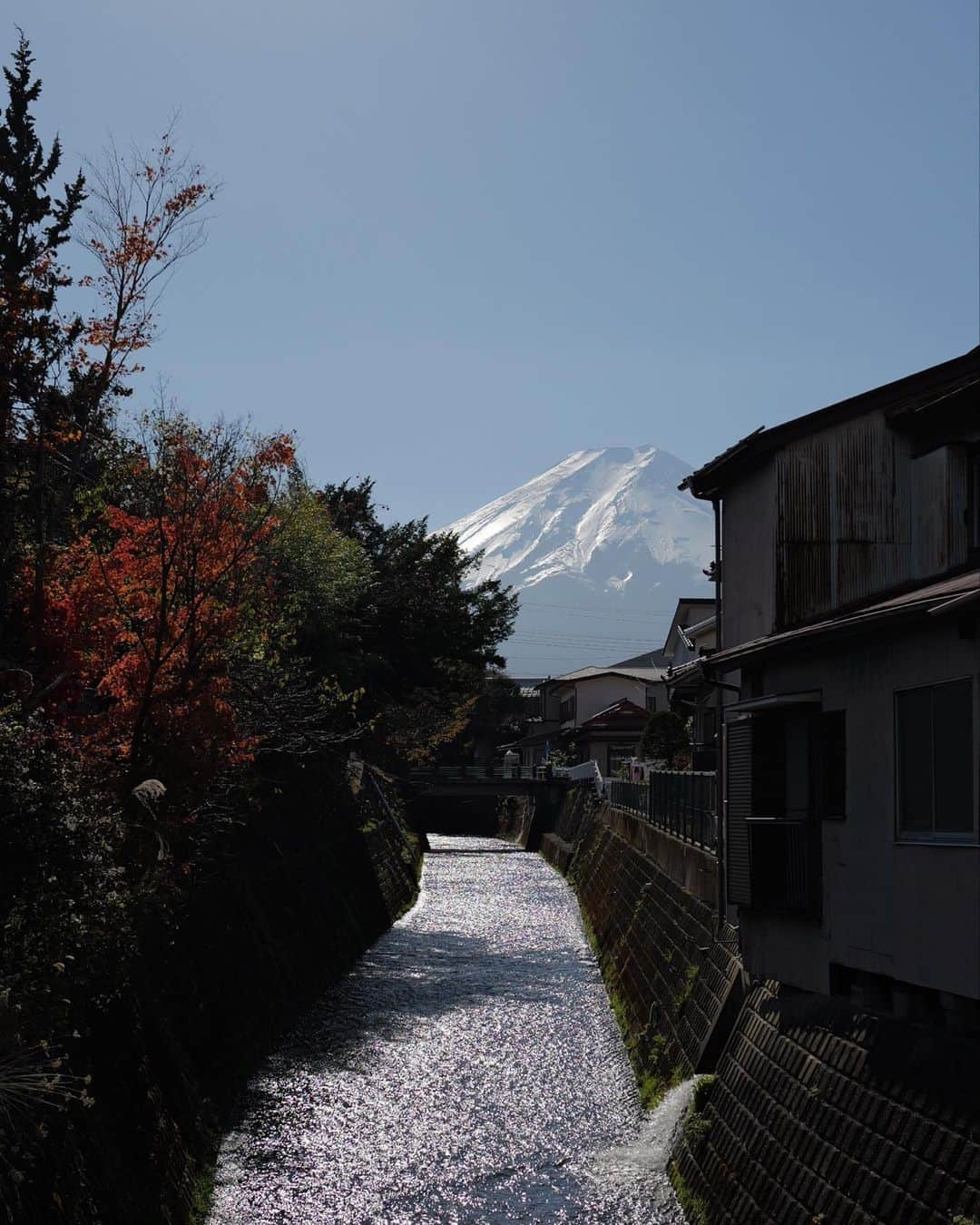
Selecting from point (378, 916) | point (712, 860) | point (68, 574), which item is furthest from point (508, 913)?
point (68, 574)

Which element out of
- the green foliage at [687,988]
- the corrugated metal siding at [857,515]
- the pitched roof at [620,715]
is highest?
the pitched roof at [620,715]

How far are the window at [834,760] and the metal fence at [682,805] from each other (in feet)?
21.3

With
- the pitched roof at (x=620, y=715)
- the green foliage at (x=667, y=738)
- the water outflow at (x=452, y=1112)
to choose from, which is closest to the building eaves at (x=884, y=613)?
the water outflow at (x=452, y=1112)

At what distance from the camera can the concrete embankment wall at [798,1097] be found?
34.8 feet

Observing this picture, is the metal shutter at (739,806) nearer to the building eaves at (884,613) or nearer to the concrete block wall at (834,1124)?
the building eaves at (884,613)

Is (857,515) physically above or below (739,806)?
above

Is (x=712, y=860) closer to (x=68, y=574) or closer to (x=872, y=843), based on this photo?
(x=872, y=843)

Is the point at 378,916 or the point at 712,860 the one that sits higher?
the point at 712,860

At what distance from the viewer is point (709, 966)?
20.2 m

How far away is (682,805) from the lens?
27.3m

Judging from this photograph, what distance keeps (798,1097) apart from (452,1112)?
26.4ft

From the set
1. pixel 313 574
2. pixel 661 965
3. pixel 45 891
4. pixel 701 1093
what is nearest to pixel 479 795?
pixel 313 574

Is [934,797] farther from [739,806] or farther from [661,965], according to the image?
[661,965]

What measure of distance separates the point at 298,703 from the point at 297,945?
603 cm
